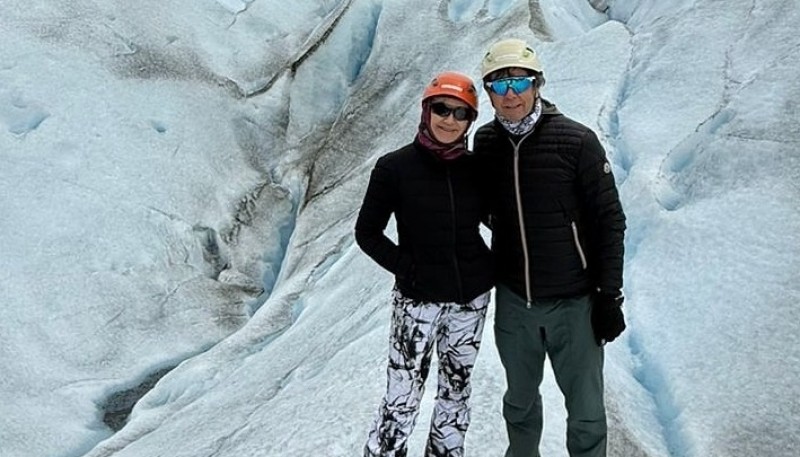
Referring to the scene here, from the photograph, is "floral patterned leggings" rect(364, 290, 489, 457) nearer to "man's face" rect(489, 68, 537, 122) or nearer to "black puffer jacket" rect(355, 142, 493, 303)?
"black puffer jacket" rect(355, 142, 493, 303)

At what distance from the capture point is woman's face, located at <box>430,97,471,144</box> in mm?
3367

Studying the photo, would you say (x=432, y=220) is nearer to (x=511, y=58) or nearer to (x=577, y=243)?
(x=577, y=243)

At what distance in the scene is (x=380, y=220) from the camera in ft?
11.7

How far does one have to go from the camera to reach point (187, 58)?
Result: 527 inches

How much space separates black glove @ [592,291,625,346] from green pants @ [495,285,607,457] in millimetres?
72

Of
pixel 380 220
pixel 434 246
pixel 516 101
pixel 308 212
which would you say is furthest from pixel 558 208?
pixel 308 212

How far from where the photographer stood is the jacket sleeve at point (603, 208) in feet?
10.5

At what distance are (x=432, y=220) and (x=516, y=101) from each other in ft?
2.11

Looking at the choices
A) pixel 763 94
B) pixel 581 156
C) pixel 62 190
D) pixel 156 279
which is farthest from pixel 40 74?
pixel 581 156

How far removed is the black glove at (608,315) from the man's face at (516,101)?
2.67ft

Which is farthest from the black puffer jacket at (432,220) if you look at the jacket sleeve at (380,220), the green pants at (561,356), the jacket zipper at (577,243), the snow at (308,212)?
the snow at (308,212)

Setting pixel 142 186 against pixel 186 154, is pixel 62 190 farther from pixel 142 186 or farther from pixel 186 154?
pixel 186 154

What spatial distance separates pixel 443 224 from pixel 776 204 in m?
3.44

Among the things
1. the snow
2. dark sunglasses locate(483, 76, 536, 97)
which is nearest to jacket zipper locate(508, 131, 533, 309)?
dark sunglasses locate(483, 76, 536, 97)
